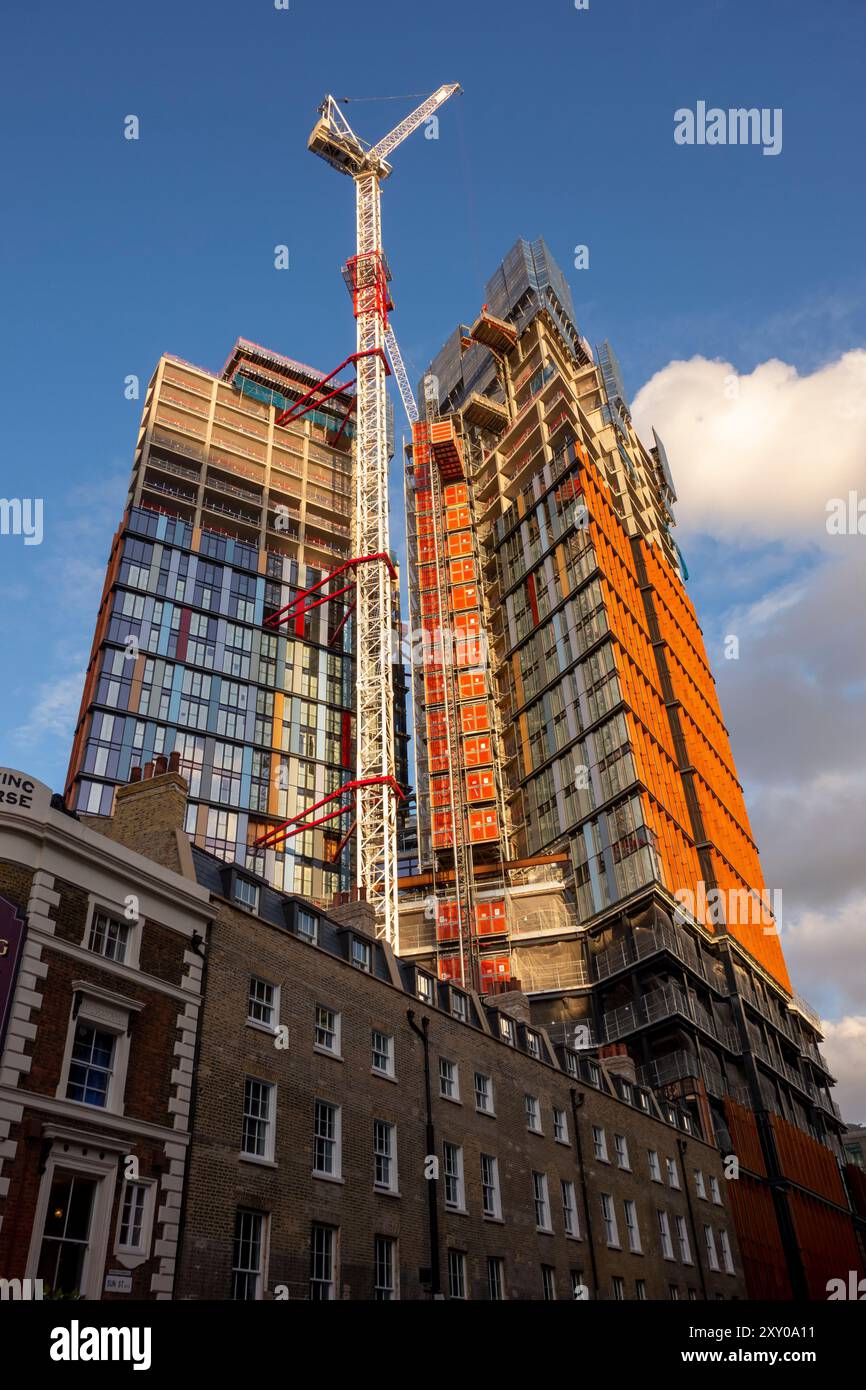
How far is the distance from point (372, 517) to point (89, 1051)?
2991 inches

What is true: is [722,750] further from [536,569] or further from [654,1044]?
[654,1044]

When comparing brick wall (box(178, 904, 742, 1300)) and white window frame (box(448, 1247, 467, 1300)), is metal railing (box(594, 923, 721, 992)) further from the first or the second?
white window frame (box(448, 1247, 467, 1300))

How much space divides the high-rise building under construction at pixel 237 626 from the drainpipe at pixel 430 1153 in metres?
44.9

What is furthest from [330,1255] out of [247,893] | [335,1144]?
[247,893]

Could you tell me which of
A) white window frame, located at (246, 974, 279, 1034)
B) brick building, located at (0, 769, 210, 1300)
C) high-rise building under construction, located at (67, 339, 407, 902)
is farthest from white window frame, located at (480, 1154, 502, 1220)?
high-rise building under construction, located at (67, 339, 407, 902)

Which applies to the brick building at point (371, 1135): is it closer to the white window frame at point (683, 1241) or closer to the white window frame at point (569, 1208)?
the white window frame at point (569, 1208)

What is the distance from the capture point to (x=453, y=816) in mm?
84062

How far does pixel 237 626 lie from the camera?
9412cm

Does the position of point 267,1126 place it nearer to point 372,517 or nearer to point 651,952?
point 651,952

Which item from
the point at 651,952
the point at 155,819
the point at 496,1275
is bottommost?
the point at 496,1275

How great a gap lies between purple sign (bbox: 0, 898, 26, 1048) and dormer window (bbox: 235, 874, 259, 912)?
7018 mm

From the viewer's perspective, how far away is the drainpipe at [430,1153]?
26953mm

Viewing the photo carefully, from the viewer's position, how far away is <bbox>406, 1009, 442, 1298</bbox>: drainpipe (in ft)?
88.4
